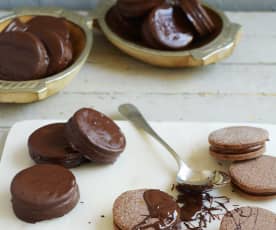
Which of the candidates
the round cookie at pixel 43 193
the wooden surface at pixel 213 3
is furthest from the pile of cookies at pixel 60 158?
the wooden surface at pixel 213 3

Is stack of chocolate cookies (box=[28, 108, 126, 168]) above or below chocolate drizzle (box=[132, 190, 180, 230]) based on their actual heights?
above

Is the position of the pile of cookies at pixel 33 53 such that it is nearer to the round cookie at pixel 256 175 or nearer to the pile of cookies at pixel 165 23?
the pile of cookies at pixel 165 23

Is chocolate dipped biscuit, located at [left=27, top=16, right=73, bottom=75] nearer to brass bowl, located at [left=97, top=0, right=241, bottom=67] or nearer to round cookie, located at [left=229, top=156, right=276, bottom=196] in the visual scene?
brass bowl, located at [left=97, top=0, right=241, bottom=67]

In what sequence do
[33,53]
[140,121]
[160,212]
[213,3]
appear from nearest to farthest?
[160,212] → [140,121] → [33,53] → [213,3]

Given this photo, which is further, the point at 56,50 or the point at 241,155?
the point at 56,50

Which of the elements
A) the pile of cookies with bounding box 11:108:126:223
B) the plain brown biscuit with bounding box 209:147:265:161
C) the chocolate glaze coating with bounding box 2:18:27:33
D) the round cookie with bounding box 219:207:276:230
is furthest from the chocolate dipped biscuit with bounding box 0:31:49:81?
the round cookie with bounding box 219:207:276:230

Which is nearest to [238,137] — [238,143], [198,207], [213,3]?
[238,143]

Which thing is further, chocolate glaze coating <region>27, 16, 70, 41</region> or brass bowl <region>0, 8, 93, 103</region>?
chocolate glaze coating <region>27, 16, 70, 41</region>

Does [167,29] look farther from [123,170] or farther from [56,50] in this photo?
[123,170]
